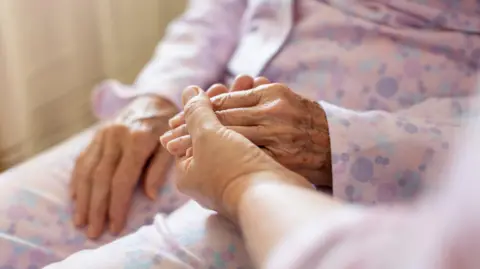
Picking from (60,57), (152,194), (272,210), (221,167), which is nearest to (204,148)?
(221,167)

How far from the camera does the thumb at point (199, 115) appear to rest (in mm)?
613

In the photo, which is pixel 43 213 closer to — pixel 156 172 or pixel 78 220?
pixel 78 220

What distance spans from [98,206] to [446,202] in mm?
532

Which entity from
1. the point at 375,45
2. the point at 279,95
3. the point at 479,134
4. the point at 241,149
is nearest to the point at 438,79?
the point at 375,45

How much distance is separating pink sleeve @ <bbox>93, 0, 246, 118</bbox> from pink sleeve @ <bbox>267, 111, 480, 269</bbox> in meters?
0.56

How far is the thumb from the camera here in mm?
613

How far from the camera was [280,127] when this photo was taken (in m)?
0.68

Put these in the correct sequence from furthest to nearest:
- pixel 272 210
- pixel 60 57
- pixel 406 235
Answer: pixel 60 57
pixel 272 210
pixel 406 235

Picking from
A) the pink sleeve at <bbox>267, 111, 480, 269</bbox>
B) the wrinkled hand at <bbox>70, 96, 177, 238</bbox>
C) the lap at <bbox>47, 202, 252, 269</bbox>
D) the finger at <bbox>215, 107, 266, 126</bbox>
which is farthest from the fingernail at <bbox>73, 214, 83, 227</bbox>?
the pink sleeve at <bbox>267, 111, 480, 269</bbox>

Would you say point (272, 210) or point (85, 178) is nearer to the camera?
point (272, 210)

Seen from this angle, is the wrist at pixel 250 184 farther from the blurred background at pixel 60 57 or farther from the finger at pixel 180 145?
the blurred background at pixel 60 57

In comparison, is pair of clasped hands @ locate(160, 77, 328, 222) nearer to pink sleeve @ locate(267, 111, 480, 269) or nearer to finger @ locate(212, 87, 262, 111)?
finger @ locate(212, 87, 262, 111)

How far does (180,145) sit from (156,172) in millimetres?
154

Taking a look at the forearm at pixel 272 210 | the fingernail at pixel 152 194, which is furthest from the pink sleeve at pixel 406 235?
the fingernail at pixel 152 194
